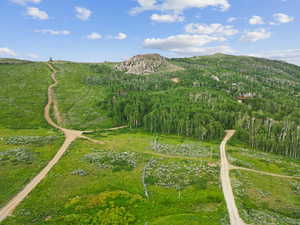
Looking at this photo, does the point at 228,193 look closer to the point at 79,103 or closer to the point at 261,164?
the point at 261,164

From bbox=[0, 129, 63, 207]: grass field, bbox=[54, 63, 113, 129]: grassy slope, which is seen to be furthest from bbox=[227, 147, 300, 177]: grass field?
bbox=[54, 63, 113, 129]: grassy slope

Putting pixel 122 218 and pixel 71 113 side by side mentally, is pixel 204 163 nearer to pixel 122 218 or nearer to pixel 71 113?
pixel 122 218

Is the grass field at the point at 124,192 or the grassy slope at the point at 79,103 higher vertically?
the grassy slope at the point at 79,103

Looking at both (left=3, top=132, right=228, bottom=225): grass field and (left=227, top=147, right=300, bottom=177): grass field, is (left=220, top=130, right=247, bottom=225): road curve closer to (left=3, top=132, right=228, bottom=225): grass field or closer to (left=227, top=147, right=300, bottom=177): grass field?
(left=3, top=132, right=228, bottom=225): grass field

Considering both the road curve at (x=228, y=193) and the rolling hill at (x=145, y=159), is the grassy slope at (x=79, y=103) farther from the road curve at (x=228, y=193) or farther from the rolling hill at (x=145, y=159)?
the road curve at (x=228, y=193)

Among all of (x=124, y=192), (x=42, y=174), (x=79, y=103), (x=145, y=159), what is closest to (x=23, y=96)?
(x=79, y=103)

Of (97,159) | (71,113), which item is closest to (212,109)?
(97,159)

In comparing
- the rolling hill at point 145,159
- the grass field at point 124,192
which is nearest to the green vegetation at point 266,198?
the rolling hill at point 145,159
